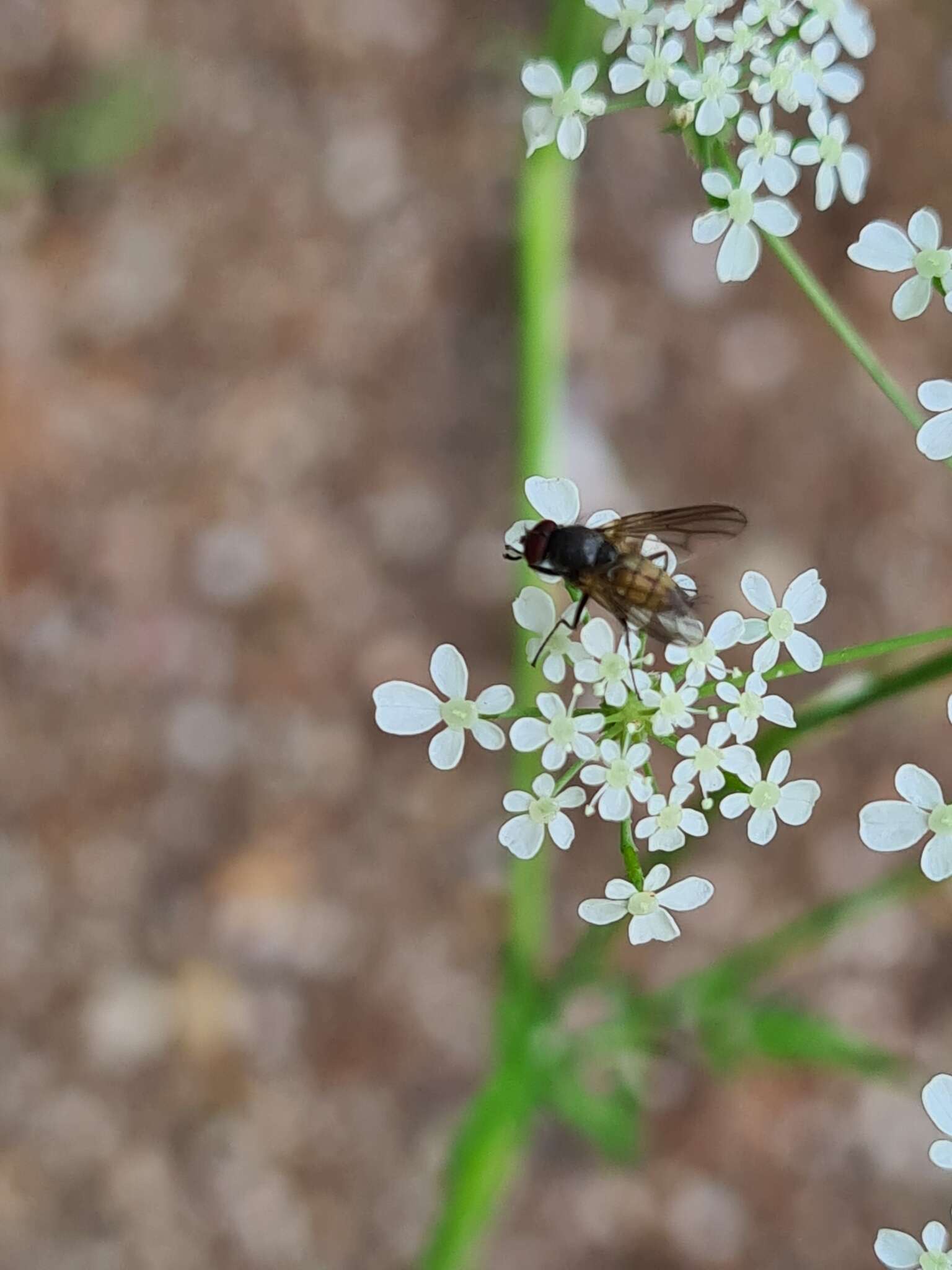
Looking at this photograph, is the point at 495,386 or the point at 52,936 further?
the point at 495,386

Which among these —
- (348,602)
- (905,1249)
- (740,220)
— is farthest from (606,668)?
(348,602)

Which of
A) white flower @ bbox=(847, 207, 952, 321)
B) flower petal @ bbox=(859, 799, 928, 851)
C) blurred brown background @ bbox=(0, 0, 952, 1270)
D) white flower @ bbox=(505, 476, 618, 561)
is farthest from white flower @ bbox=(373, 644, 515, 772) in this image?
blurred brown background @ bbox=(0, 0, 952, 1270)

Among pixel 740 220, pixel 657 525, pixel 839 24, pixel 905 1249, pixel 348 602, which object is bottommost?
pixel 905 1249

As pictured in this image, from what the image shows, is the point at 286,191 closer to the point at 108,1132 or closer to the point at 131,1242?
the point at 108,1132

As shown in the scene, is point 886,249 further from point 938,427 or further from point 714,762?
point 714,762

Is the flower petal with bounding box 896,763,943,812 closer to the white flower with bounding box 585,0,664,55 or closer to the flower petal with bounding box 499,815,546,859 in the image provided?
the flower petal with bounding box 499,815,546,859

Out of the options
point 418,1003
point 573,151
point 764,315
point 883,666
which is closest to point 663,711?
point 573,151

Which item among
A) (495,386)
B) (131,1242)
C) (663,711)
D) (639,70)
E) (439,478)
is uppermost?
(495,386)
